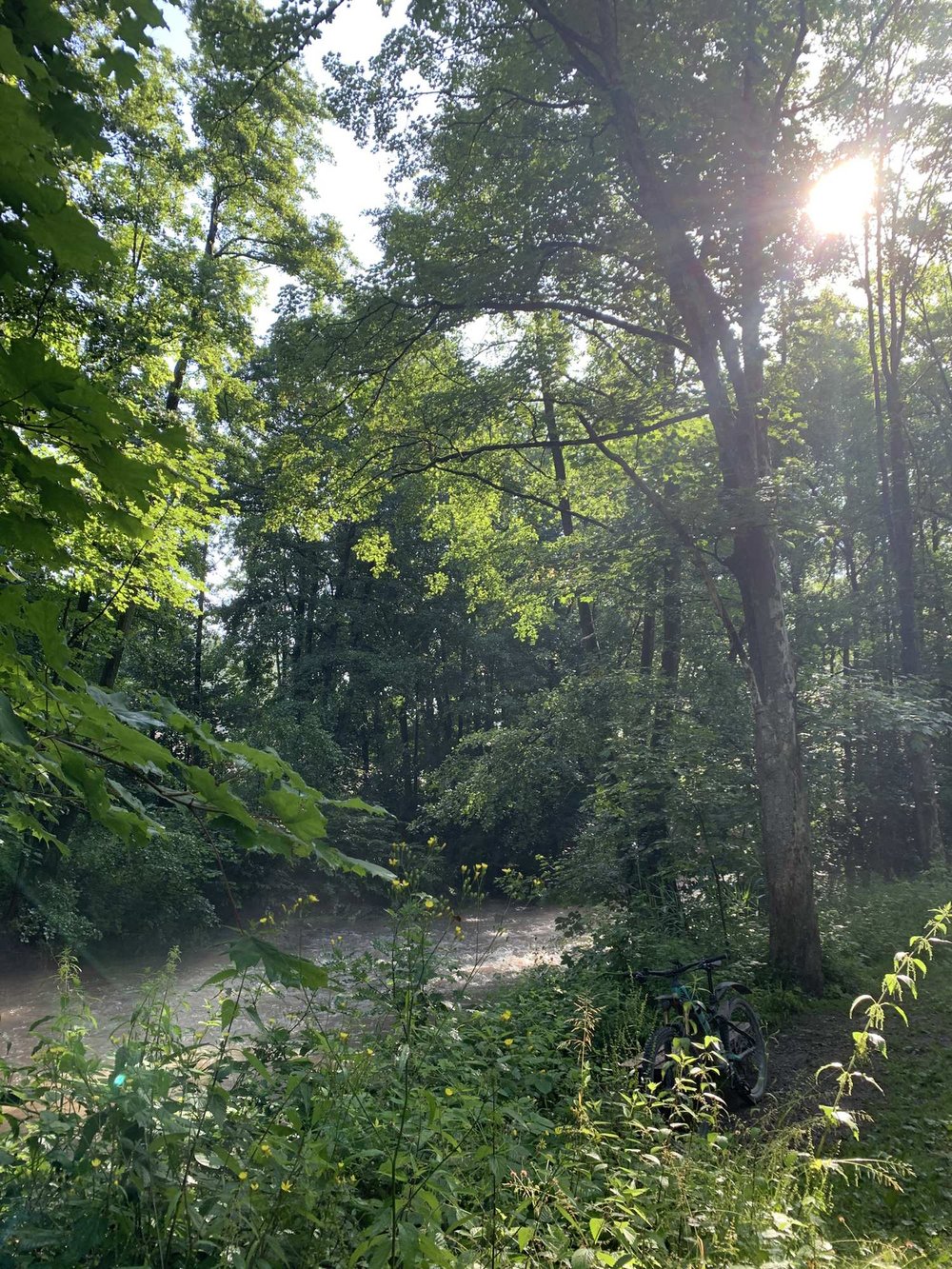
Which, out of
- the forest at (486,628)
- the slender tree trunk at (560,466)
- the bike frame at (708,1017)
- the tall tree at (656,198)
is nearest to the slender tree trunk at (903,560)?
the forest at (486,628)

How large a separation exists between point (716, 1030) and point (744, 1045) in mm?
445

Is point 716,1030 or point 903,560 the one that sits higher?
point 903,560

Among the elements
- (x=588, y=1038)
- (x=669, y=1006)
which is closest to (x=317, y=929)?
(x=669, y=1006)

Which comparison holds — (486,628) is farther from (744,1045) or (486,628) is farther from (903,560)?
(744,1045)

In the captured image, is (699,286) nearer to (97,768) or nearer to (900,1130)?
(900,1130)

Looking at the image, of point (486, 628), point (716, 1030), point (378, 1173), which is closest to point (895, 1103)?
point (716, 1030)

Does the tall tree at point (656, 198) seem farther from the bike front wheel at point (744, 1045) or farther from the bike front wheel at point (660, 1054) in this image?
the bike front wheel at point (660, 1054)

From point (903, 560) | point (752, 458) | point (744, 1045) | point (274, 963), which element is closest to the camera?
point (274, 963)

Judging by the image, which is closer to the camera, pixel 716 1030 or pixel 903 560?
pixel 716 1030

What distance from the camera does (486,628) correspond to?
18219 mm

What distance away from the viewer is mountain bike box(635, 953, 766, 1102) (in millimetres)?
4707

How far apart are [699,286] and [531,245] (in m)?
2.05

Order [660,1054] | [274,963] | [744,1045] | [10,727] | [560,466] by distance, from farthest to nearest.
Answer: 1. [560,466]
2. [744,1045]
3. [660,1054]
4. [274,963]
5. [10,727]

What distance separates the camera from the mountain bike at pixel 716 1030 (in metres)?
4.71
